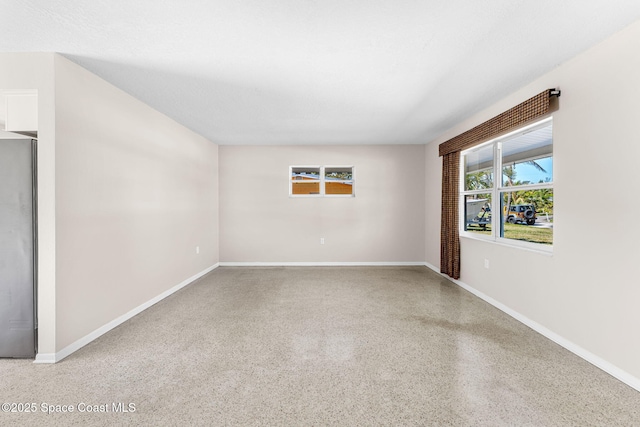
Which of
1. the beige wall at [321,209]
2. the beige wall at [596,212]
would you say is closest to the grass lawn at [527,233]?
the beige wall at [596,212]

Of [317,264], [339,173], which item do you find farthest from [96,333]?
[339,173]

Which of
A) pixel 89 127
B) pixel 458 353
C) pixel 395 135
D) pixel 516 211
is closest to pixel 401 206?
pixel 395 135

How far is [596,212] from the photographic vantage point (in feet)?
6.39

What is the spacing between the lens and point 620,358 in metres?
1.77

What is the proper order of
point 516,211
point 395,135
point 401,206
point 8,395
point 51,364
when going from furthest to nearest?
point 401,206 < point 395,135 < point 516,211 < point 51,364 < point 8,395

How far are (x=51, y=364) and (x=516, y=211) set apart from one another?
15.1 feet

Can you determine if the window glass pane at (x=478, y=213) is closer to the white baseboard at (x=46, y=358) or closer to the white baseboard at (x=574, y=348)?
the white baseboard at (x=574, y=348)

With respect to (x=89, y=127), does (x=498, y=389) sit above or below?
below

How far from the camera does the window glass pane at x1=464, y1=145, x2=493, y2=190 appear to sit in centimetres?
340

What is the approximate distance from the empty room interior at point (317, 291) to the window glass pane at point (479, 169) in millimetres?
41

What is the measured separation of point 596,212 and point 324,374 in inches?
93.0

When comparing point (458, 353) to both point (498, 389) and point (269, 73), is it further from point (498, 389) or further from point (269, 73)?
point (269, 73)

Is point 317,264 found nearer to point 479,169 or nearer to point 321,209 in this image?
point 321,209

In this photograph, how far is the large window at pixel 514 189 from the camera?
2.62 metres
